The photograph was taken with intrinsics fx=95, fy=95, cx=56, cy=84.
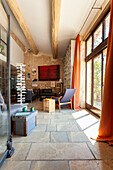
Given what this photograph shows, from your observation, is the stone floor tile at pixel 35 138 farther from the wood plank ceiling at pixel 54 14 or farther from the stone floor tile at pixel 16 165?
the wood plank ceiling at pixel 54 14

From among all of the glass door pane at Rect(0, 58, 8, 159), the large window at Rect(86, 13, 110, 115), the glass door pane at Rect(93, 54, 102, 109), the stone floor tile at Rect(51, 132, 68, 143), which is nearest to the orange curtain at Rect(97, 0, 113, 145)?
the stone floor tile at Rect(51, 132, 68, 143)

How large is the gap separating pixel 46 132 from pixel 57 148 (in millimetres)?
528

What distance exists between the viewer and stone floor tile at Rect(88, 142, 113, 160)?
125 centimetres

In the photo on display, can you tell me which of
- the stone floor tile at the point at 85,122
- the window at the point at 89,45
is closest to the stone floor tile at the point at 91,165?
the stone floor tile at the point at 85,122

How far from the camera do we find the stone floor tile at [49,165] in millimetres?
1059

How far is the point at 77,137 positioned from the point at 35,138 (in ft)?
2.44

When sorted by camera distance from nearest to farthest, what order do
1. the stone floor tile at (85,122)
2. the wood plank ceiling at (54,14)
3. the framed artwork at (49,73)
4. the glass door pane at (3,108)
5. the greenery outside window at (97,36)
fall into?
1. the glass door pane at (3,108)
2. the stone floor tile at (85,122)
3. the wood plank ceiling at (54,14)
4. the greenery outside window at (97,36)
5. the framed artwork at (49,73)

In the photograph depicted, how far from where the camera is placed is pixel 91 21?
3102 millimetres

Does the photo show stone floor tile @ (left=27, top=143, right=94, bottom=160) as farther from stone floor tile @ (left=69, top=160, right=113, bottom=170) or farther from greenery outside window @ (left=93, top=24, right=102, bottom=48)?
greenery outside window @ (left=93, top=24, right=102, bottom=48)

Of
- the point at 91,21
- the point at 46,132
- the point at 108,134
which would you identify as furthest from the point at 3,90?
the point at 91,21

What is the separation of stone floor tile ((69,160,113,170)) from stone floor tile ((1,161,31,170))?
0.51 metres

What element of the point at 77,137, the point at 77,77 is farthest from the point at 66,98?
the point at 77,137

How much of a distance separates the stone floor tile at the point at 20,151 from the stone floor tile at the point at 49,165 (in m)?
0.19

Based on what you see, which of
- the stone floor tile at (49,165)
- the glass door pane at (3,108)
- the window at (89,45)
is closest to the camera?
the stone floor tile at (49,165)
